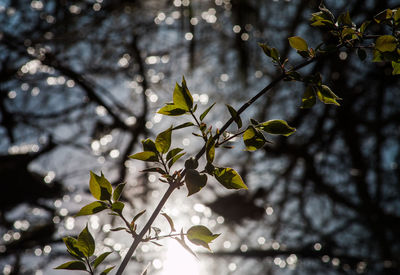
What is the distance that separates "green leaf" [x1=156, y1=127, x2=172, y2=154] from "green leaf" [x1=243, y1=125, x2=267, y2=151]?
101 millimetres

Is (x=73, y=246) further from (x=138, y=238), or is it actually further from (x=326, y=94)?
(x=326, y=94)

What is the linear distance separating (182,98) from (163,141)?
0.21 feet

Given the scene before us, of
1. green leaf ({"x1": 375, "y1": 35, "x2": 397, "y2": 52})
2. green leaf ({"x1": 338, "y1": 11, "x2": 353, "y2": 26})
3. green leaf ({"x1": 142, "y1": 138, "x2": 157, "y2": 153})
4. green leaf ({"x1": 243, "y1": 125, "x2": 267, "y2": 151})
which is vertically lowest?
green leaf ({"x1": 142, "y1": 138, "x2": 157, "y2": 153})

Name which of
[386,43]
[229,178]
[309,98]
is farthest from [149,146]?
[386,43]

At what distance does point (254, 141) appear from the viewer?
1.21 feet

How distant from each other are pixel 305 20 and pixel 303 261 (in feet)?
6.64

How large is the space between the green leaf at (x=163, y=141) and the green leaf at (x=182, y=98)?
41 mm

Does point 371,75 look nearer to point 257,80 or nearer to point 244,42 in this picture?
point 257,80

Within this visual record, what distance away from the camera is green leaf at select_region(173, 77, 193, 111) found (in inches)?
14.8

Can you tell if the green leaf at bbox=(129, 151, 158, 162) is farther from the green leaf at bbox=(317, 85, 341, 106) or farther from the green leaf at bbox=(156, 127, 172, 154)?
the green leaf at bbox=(317, 85, 341, 106)

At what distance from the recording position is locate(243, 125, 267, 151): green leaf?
36 centimetres

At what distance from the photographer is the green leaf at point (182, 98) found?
377mm

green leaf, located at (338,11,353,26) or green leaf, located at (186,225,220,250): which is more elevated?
green leaf, located at (338,11,353,26)

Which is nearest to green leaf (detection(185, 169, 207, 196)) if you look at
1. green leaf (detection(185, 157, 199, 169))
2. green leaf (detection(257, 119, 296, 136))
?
green leaf (detection(185, 157, 199, 169))
